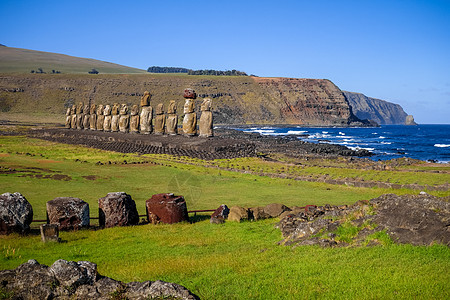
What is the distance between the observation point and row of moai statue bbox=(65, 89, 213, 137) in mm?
46469

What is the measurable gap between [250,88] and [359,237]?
611 feet

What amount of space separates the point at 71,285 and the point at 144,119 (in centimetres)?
4806

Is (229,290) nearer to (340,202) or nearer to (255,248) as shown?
(255,248)

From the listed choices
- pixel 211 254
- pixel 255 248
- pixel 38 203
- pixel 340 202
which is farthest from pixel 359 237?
pixel 38 203

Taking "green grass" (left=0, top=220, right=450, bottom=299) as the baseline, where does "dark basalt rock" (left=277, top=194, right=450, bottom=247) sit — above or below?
above

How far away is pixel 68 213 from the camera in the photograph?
13227 millimetres

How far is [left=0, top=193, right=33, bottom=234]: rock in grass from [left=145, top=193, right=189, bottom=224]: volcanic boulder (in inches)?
153

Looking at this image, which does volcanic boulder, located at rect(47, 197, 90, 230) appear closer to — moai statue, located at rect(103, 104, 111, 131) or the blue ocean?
the blue ocean

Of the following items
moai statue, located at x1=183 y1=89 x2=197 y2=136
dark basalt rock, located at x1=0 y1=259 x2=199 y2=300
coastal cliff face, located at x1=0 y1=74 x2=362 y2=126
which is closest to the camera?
dark basalt rock, located at x1=0 y1=259 x2=199 y2=300

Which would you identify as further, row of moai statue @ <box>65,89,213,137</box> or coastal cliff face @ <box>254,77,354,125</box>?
coastal cliff face @ <box>254,77,354,125</box>

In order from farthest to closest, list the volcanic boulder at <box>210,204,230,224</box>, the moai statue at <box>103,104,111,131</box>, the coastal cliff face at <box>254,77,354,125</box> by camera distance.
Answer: the coastal cliff face at <box>254,77,354,125</box> < the moai statue at <box>103,104,111,131</box> < the volcanic boulder at <box>210,204,230,224</box>

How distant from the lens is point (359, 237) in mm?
10320

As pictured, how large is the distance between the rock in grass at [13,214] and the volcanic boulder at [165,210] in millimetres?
3896

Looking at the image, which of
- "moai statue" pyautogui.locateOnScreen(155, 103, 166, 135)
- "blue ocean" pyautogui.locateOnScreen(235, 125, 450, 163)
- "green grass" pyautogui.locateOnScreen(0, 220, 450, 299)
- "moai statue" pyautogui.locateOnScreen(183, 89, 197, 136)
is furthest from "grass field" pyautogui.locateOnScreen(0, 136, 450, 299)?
"blue ocean" pyautogui.locateOnScreen(235, 125, 450, 163)
